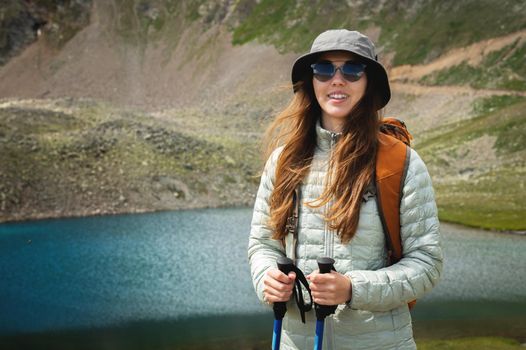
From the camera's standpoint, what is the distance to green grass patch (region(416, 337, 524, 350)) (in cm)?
1805

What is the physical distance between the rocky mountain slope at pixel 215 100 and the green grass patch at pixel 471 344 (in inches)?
478

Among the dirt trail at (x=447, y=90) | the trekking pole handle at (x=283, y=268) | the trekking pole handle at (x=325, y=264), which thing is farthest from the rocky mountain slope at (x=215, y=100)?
the trekking pole handle at (x=325, y=264)

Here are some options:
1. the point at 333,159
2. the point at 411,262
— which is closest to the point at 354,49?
the point at 333,159

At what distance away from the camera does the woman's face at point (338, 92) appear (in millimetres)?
5414

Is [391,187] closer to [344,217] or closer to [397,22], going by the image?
[344,217]

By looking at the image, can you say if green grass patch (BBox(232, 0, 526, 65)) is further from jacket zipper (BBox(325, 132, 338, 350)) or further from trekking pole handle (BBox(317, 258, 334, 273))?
trekking pole handle (BBox(317, 258, 334, 273))

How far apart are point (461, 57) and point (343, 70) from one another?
10204cm

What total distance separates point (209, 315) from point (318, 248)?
60.6ft

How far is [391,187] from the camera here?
4.95 meters

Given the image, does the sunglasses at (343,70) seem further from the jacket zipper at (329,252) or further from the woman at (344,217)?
the jacket zipper at (329,252)

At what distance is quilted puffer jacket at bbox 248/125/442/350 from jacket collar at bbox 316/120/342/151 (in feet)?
0.55

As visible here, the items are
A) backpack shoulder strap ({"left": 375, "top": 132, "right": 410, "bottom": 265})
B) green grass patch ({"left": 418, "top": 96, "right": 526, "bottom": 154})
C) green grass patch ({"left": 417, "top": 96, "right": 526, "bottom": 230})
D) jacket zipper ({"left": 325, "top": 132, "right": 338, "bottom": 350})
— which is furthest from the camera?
green grass patch ({"left": 418, "top": 96, "right": 526, "bottom": 154})

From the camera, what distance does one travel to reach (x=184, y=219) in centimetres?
4912

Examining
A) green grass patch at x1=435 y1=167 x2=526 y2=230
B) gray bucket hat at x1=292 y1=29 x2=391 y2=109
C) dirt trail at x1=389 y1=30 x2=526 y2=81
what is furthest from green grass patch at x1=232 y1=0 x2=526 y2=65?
gray bucket hat at x1=292 y1=29 x2=391 y2=109
